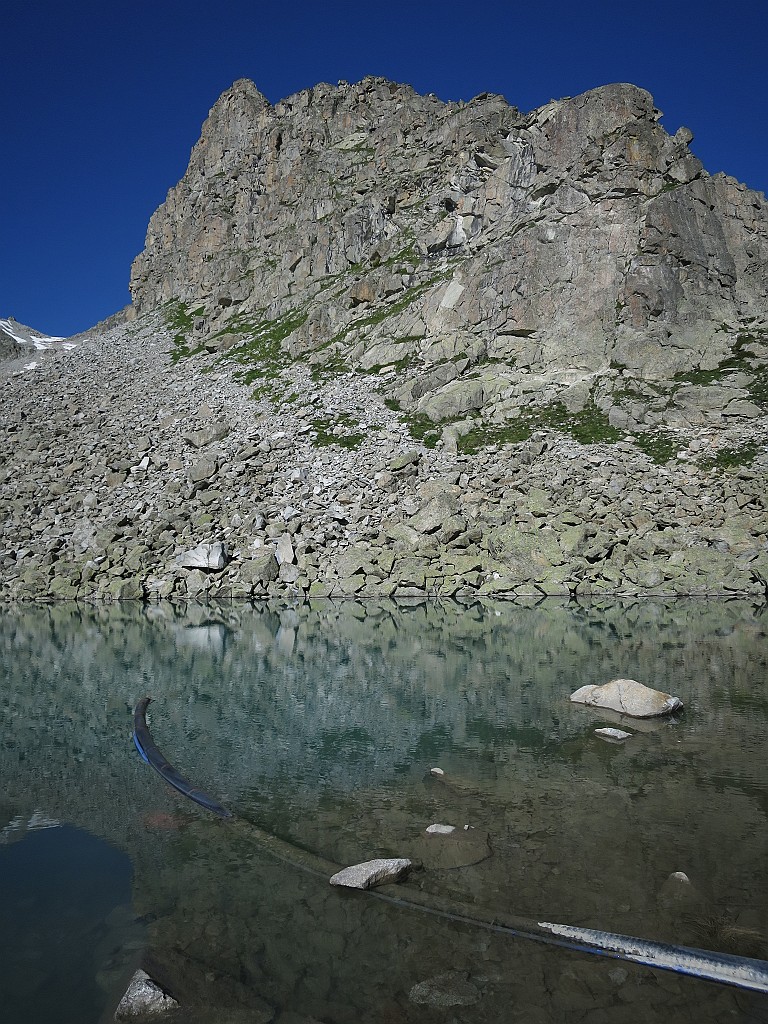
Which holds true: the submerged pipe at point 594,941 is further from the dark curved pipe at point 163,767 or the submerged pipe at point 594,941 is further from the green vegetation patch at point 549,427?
the green vegetation patch at point 549,427

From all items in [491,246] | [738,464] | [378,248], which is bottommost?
[738,464]

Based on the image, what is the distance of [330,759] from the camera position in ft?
35.2

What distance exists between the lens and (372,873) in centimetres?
628

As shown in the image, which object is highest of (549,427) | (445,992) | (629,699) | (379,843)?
(549,427)

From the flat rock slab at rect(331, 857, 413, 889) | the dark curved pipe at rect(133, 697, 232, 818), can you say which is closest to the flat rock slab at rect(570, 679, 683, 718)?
the flat rock slab at rect(331, 857, 413, 889)

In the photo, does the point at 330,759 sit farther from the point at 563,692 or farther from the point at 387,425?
the point at 387,425

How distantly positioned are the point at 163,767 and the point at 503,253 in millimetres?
62474

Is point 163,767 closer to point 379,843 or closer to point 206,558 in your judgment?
point 379,843

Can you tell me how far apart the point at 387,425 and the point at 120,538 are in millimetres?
22893

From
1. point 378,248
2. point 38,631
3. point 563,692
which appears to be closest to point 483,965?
point 563,692

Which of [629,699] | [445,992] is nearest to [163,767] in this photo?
[445,992]

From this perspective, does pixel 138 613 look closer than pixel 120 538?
Yes

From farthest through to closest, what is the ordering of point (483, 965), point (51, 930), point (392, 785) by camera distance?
point (392, 785), point (51, 930), point (483, 965)

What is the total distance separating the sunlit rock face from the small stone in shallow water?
4395cm
